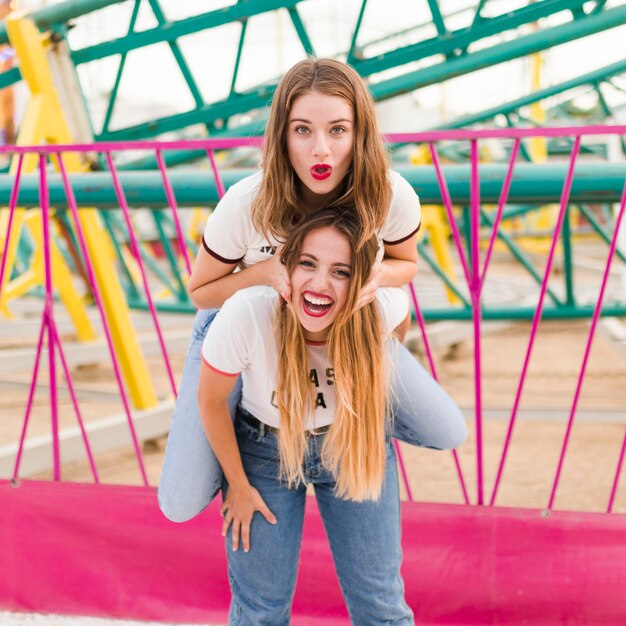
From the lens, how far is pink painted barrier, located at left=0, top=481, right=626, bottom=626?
6.56 feet

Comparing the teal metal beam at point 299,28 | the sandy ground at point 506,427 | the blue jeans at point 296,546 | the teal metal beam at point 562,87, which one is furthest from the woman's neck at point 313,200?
the teal metal beam at point 562,87

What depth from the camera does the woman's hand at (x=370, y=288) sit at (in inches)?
52.5

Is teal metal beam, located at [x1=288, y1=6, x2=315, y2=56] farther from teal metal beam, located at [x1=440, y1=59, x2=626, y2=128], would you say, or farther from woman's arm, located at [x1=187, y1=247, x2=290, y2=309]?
woman's arm, located at [x1=187, y1=247, x2=290, y2=309]

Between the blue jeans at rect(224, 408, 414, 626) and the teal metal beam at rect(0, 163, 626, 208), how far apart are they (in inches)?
38.4

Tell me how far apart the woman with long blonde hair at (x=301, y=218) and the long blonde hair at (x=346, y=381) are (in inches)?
1.3

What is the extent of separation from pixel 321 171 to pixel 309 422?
0.46 meters

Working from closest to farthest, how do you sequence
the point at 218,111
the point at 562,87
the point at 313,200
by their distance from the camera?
the point at 313,200, the point at 218,111, the point at 562,87

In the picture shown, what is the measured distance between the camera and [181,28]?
396 cm

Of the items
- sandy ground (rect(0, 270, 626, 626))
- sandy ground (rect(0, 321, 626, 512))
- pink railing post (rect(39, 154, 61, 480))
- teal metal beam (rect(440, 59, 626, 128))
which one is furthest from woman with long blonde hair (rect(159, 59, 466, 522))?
teal metal beam (rect(440, 59, 626, 128))

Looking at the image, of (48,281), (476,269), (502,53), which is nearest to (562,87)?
(502,53)

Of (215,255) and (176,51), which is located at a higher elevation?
(176,51)

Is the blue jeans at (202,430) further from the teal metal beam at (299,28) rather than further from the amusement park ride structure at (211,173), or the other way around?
the teal metal beam at (299,28)

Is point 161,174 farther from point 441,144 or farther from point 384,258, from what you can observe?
point 441,144

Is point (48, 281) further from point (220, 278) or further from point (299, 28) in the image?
point (299, 28)
